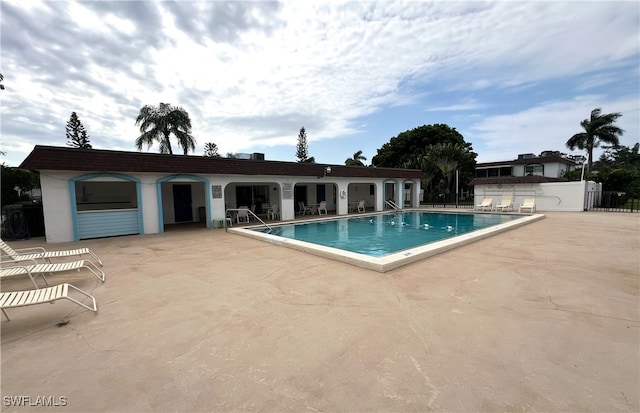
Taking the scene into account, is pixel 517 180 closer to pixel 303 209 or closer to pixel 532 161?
pixel 532 161

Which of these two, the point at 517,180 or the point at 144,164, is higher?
the point at 144,164

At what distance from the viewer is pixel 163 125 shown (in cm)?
2614

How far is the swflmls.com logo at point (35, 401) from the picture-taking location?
222 cm

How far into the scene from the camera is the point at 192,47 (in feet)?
42.2

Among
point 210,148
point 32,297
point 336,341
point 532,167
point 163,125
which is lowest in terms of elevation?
point 336,341

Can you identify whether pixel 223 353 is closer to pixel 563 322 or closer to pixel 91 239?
pixel 563 322

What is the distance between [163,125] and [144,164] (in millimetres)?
17717

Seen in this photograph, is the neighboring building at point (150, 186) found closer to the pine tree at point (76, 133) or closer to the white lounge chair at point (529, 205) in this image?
the white lounge chair at point (529, 205)

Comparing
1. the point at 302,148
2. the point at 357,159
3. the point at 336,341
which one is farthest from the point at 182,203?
the point at 302,148

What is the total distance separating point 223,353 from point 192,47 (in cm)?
1429

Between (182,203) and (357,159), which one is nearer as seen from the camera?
(182,203)

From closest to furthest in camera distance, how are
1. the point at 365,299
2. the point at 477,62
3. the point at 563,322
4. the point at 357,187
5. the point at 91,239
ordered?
1. the point at 563,322
2. the point at 365,299
3. the point at 91,239
4. the point at 477,62
5. the point at 357,187

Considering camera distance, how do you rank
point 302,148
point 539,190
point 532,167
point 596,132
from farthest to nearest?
point 302,148 → point 596,132 → point 532,167 → point 539,190

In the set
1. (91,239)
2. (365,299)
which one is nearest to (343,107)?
(91,239)
